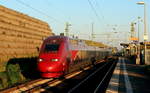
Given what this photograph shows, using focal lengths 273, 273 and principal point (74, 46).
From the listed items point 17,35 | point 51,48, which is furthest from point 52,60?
point 17,35

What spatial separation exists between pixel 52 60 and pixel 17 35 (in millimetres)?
7202

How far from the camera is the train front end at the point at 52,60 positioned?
18156 mm

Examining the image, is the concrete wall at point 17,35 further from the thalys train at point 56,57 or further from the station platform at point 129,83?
the station platform at point 129,83

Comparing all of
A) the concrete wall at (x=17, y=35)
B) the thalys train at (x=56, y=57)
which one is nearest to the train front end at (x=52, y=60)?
the thalys train at (x=56, y=57)

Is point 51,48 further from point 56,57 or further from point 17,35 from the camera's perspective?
point 17,35

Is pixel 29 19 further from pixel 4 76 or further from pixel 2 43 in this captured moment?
pixel 4 76

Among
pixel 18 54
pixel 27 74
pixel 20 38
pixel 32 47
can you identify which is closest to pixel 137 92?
pixel 27 74

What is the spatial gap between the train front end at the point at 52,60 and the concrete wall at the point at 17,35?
120 inches

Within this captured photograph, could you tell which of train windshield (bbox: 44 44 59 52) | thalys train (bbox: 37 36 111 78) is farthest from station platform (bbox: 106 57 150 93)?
train windshield (bbox: 44 44 59 52)

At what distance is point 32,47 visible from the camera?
27641 mm

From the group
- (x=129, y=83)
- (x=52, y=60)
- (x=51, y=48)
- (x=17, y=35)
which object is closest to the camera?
(x=129, y=83)

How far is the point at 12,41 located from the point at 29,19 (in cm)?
787

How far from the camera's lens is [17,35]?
2442 cm

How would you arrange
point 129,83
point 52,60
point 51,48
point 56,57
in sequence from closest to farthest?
point 129,83, point 52,60, point 56,57, point 51,48
